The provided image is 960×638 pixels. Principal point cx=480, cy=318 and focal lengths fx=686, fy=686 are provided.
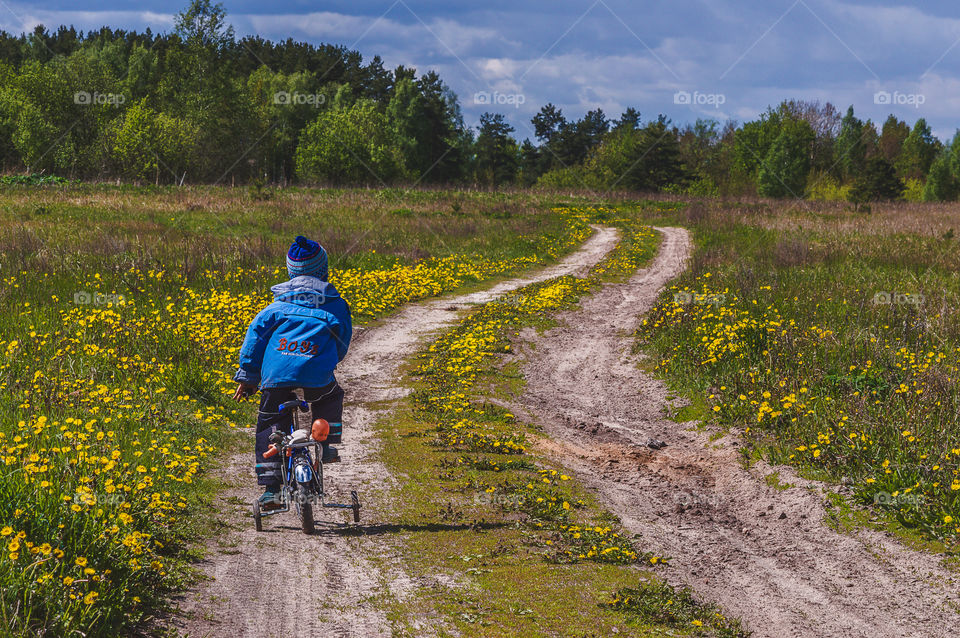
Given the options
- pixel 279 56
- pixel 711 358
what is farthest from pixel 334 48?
pixel 711 358

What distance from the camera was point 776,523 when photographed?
637cm

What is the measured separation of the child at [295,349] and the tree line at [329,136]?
4310 centimetres

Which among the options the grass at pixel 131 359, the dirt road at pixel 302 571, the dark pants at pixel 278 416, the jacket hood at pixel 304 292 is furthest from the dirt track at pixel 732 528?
the grass at pixel 131 359

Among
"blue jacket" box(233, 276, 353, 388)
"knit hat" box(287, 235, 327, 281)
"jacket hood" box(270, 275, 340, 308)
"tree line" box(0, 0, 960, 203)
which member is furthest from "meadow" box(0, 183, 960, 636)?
"tree line" box(0, 0, 960, 203)

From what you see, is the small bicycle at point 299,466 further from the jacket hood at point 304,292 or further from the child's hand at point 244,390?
the jacket hood at point 304,292

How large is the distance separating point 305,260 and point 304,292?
0.29 m

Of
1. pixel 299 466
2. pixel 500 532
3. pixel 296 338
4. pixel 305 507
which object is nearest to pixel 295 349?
pixel 296 338

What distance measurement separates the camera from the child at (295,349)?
16.5 ft

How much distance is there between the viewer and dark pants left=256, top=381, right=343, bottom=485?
5.19 metres

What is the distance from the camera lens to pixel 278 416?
5.20 meters

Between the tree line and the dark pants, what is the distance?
4327 centimetres

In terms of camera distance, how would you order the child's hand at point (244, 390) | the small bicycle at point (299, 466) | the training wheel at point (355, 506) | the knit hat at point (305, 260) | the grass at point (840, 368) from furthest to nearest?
the grass at point (840, 368) → the training wheel at point (355, 506) → the knit hat at point (305, 260) → the child's hand at point (244, 390) → the small bicycle at point (299, 466)

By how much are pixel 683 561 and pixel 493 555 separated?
1545 mm

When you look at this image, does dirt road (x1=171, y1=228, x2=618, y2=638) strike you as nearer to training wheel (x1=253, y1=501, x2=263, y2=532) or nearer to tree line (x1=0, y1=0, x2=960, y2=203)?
training wheel (x1=253, y1=501, x2=263, y2=532)
